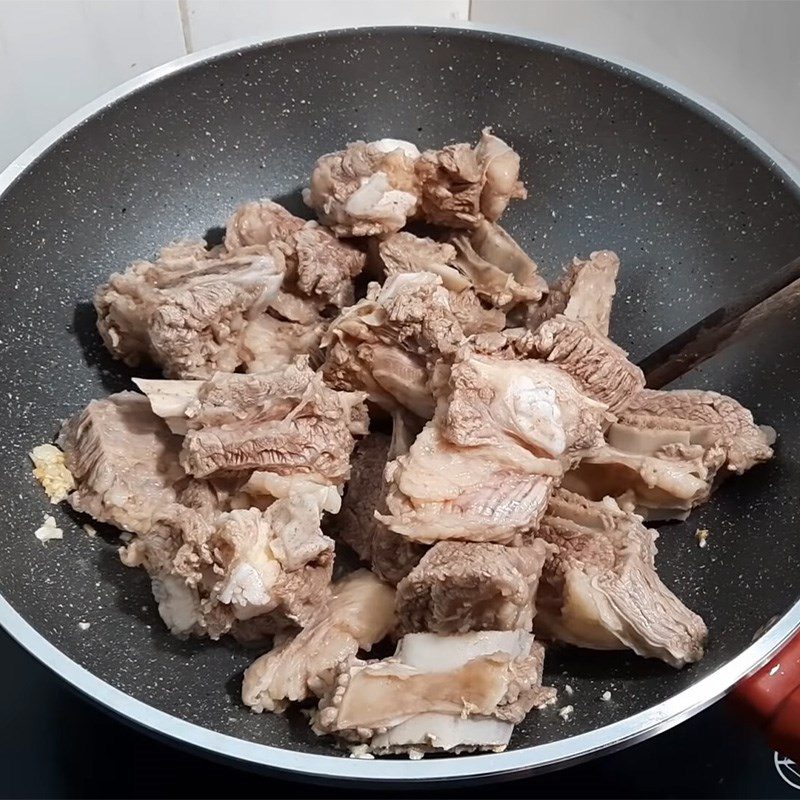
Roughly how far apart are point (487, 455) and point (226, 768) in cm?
54

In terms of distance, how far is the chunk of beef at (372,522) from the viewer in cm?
108

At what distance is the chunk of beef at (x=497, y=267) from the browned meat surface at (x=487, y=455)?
1.01 ft

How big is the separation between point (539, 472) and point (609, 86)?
742mm

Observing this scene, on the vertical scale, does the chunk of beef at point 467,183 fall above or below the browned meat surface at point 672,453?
above

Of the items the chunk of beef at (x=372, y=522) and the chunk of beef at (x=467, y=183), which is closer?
the chunk of beef at (x=372, y=522)

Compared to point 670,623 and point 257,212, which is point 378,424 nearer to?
point 257,212

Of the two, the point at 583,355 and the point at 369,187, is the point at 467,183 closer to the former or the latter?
the point at 369,187

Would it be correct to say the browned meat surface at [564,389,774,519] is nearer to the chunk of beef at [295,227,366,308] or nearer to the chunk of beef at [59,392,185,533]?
the chunk of beef at [295,227,366,308]

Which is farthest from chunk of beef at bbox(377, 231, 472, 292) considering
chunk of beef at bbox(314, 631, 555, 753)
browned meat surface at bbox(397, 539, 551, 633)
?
chunk of beef at bbox(314, 631, 555, 753)

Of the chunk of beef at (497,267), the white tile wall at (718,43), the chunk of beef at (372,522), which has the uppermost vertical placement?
the white tile wall at (718,43)

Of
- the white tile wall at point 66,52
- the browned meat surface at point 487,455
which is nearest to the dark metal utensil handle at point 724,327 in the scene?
the browned meat surface at point 487,455

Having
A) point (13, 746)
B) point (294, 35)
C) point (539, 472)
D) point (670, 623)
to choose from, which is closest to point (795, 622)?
point (670, 623)

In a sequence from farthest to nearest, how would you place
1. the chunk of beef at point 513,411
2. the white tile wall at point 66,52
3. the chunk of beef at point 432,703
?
1. the white tile wall at point 66,52
2. the chunk of beef at point 513,411
3. the chunk of beef at point 432,703

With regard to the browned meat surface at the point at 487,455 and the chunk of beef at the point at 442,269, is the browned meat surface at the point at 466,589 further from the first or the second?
the chunk of beef at the point at 442,269
